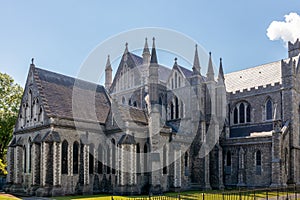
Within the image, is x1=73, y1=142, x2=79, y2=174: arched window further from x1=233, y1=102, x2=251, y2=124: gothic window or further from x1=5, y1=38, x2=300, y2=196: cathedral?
x1=233, y1=102, x2=251, y2=124: gothic window

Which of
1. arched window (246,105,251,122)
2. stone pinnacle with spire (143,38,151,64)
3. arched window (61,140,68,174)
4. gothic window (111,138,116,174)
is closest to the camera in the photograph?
arched window (61,140,68,174)

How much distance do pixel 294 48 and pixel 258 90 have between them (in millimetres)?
7906

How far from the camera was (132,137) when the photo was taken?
109 feet

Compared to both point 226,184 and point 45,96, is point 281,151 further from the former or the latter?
point 45,96

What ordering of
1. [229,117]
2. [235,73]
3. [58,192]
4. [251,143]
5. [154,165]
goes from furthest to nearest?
[235,73]
[229,117]
[251,143]
[154,165]
[58,192]

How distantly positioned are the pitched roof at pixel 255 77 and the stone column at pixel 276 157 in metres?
8.45

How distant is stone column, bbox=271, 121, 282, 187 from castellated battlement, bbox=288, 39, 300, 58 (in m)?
13.0

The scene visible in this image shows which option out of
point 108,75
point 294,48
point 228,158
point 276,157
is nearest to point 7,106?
point 108,75

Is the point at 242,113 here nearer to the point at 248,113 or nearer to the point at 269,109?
the point at 248,113

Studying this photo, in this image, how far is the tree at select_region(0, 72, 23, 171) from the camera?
156 ft

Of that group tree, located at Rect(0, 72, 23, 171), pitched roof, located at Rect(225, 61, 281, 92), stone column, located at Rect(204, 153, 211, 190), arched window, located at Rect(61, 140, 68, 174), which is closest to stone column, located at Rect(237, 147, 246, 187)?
stone column, located at Rect(204, 153, 211, 190)

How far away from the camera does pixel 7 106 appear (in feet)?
160

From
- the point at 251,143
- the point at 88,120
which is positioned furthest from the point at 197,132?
the point at 88,120

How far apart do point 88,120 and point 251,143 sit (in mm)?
19008
